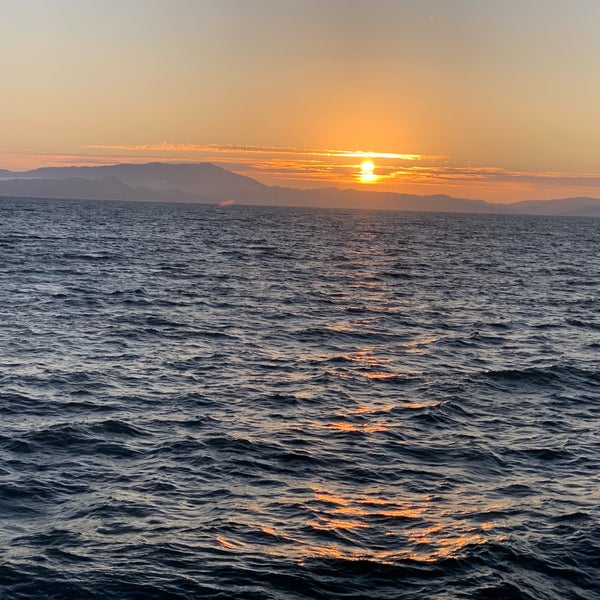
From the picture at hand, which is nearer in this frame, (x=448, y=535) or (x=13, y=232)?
(x=448, y=535)

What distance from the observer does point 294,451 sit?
2058cm

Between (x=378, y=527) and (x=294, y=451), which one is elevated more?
(x=294, y=451)

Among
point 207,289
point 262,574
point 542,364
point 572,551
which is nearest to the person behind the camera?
point 262,574

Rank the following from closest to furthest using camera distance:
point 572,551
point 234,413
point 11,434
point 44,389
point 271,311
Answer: point 572,551
point 11,434
point 234,413
point 44,389
point 271,311

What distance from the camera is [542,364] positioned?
32.3m

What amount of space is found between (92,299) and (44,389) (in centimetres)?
2176

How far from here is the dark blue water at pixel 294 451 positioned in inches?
556

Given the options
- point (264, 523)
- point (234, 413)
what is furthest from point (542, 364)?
point (264, 523)

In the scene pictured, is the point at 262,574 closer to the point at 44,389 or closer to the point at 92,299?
the point at 44,389

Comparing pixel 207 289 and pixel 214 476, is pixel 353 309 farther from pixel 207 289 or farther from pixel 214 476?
pixel 214 476

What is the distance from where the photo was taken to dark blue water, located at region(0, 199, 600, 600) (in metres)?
14.1

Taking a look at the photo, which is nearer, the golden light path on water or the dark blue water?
the dark blue water

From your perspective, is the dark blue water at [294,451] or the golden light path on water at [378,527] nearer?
the dark blue water at [294,451]

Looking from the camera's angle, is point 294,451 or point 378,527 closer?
point 378,527
